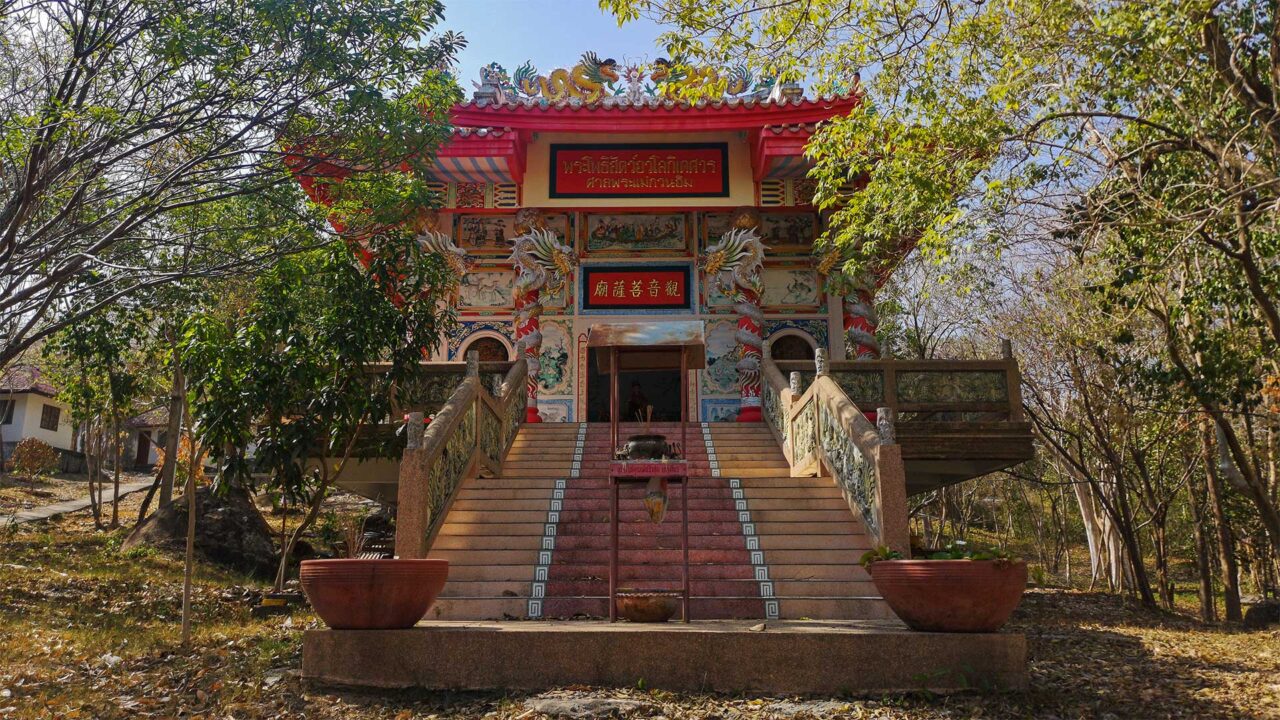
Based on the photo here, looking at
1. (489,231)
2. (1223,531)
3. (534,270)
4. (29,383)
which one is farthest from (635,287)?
(29,383)

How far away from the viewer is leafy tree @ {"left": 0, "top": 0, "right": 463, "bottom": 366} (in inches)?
280

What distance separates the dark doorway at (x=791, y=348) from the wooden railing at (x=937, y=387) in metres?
3.52

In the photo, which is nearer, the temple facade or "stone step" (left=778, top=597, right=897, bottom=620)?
"stone step" (left=778, top=597, right=897, bottom=620)

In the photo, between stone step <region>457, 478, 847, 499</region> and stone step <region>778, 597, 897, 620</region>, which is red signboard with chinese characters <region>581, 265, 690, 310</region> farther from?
stone step <region>778, 597, 897, 620</region>

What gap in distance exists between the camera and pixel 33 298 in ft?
25.4

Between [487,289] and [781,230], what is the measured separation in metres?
5.32

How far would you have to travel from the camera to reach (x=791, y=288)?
52.8 ft

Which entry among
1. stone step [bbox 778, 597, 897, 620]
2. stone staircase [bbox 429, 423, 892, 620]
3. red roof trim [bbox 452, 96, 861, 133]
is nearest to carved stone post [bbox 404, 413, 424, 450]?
stone staircase [bbox 429, 423, 892, 620]

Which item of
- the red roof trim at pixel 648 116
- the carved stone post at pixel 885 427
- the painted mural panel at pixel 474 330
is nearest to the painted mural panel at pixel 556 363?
the painted mural panel at pixel 474 330

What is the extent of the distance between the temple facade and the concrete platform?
31.0 ft

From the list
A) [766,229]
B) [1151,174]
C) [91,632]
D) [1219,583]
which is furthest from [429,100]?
[1219,583]

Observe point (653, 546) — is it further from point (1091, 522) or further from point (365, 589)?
point (1091, 522)

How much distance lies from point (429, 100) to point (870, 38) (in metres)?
4.20

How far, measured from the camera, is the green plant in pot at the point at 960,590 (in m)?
5.34
